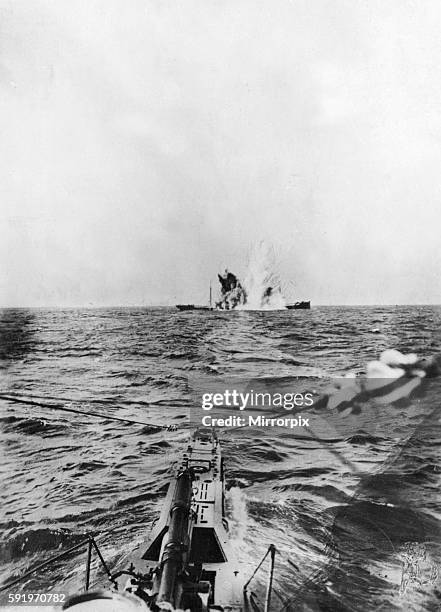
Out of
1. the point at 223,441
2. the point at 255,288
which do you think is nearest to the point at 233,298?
the point at 255,288

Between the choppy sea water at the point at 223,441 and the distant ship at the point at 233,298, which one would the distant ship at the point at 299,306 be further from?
the choppy sea water at the point at 223,441

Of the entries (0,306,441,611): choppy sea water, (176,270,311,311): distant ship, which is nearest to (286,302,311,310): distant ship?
(176,270,311,311): distant ship

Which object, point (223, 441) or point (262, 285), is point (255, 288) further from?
point (223, 441)

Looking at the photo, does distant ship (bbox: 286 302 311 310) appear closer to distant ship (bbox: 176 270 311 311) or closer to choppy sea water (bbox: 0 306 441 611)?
distant ship (bbox: 176 270 311 311)

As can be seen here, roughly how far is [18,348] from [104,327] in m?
0.85

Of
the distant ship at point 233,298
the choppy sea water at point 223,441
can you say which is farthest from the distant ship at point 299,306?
the choppy sea water at point 223,441

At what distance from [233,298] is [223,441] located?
162cm

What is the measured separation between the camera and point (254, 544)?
338cm

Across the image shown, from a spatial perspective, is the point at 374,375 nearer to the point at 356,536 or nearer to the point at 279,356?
the point at 279,356

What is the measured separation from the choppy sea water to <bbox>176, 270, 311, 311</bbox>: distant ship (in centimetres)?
24

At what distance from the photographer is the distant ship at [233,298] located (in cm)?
398

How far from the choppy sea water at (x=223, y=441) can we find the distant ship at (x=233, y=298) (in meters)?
0.24

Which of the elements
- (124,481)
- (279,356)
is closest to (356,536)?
(279,356)

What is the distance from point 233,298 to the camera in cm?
427
